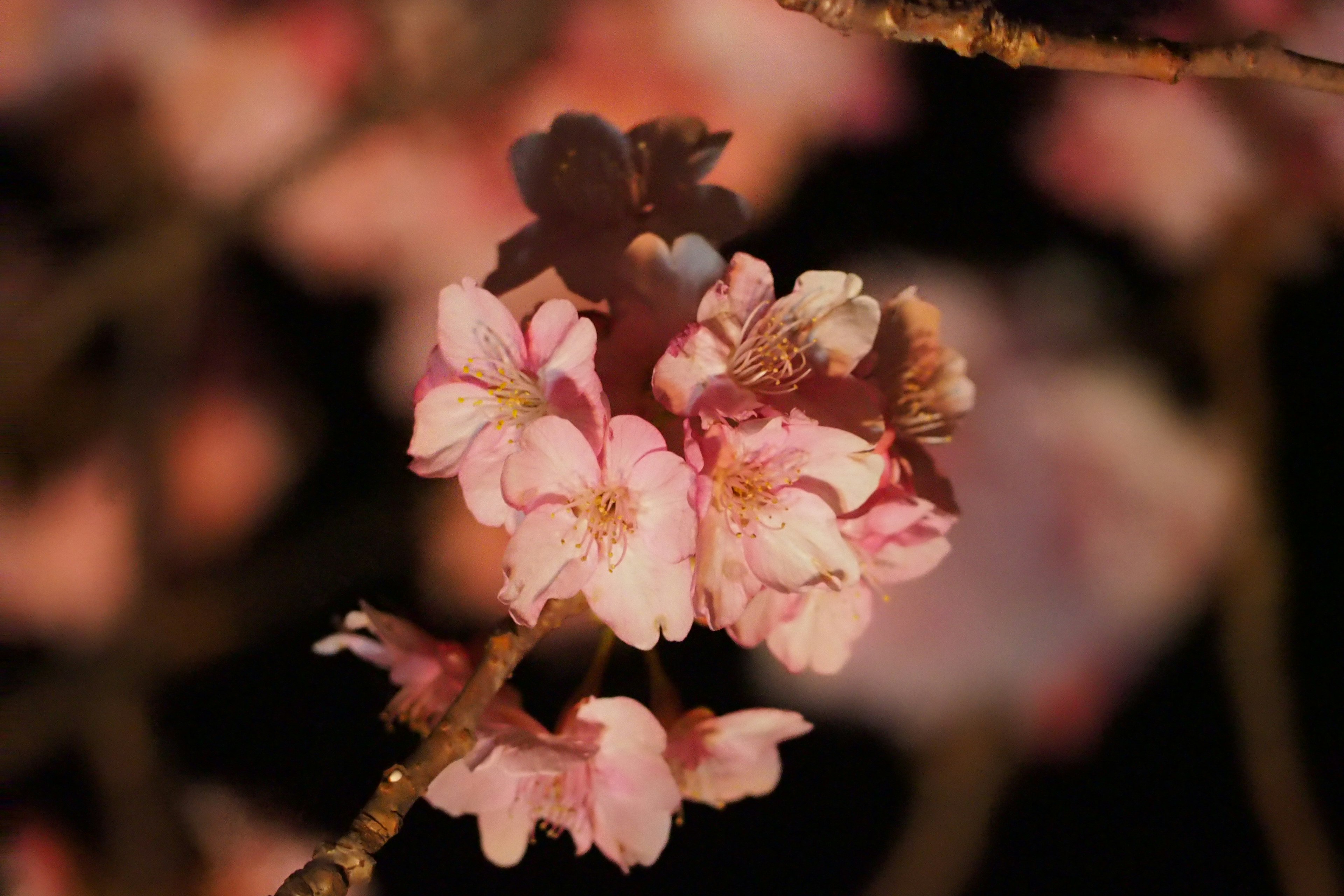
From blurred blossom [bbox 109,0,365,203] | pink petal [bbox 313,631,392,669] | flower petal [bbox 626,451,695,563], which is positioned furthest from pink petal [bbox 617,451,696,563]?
blurred blossom [bbox 109,0,365,203]

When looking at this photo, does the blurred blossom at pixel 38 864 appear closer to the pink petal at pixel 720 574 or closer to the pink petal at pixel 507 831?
the pink petal at pixel 507 831

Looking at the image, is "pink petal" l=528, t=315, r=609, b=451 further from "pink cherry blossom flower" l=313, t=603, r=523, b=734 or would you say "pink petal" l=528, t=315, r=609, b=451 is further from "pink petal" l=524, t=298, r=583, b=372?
"pink cherry blossom flower" l=313, t=603, r=523, b=734

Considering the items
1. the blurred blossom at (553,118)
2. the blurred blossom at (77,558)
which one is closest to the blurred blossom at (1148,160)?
the blurred blossom at (553,118)

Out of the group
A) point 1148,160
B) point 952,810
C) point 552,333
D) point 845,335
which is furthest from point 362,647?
point 1148,160

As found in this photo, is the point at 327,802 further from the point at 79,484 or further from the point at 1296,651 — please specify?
the point at 1296,651

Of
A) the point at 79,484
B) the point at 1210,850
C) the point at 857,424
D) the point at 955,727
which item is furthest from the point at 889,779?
the point at 79,484

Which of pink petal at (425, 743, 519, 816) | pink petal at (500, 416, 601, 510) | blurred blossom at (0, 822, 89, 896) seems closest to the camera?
pink petal at (500, 416, 601, 510)
